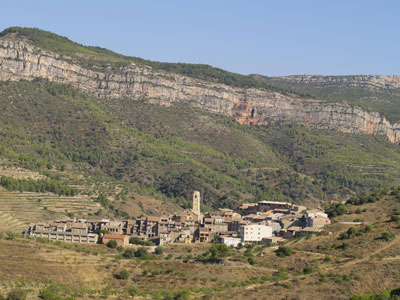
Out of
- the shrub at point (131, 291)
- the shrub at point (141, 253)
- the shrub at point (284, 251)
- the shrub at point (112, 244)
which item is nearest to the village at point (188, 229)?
the shrub at point (112, 244)

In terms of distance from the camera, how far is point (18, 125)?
168500mm

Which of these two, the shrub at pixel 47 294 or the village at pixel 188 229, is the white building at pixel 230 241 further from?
the shrub at pixel 47 294

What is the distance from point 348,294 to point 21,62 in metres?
134

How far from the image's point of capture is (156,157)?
168500 millimetres

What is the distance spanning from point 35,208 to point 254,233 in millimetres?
31718

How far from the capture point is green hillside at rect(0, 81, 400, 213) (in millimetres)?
150750

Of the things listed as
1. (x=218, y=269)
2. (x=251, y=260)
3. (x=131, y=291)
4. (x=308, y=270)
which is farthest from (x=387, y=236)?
(x=131, y=291)

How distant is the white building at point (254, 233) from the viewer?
9379 cm

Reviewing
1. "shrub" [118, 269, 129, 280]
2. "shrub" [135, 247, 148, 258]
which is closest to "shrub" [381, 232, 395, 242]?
"shrub" [135, 247, 148, 258]

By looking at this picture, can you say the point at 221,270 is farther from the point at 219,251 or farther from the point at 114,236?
the point at 114,236

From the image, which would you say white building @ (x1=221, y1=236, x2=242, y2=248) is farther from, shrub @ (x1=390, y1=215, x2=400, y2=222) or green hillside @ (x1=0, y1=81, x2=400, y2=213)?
green hillside @ (x1=0, y1=81, x2=400, y2=213)

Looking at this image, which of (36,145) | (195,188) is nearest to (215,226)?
(195,188)

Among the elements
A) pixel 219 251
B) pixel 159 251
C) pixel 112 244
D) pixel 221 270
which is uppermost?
pixel 219 251

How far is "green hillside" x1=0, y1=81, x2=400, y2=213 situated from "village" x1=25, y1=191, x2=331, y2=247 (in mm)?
31798
